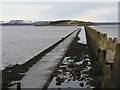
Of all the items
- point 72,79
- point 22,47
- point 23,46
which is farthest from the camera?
point 23,46

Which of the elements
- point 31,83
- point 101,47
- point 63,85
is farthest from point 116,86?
point 63,85

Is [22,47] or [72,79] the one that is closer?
[72,79]

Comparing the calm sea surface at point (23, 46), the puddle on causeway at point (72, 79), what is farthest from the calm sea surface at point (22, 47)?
the puddle on causeway at point (72, 79)

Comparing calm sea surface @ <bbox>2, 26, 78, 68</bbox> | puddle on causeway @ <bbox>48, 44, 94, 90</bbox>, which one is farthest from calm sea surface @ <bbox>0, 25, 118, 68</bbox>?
puddle on causeway @ <bbox>48, 44, 94, 90</bbox>

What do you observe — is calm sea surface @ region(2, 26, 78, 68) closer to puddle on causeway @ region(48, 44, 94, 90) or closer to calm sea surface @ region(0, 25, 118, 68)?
calm sea surface @ region(0, 25, 118, 68)

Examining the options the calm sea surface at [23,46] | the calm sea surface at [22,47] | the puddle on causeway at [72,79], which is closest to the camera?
the puddle on causeway at [72,79]

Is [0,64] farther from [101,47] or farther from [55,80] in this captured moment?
[101,47]

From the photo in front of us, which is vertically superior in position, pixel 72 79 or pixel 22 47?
pixel 72 79

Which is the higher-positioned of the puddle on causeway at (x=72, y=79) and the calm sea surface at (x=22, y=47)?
the puddle on causeway at (x=72, y=79)

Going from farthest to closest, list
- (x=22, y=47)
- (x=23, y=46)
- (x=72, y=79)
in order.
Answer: (x=23, y=46) < (x=22, y=47) < (x=72, y=79)

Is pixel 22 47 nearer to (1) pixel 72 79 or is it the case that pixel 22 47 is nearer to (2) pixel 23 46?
(2) pixel 23 46

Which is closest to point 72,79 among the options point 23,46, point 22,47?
point 22,47

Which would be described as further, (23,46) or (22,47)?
(23,46)

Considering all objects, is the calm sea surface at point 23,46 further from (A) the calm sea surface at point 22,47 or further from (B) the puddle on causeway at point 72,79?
(B) the puddle on causeway at point 72,79
